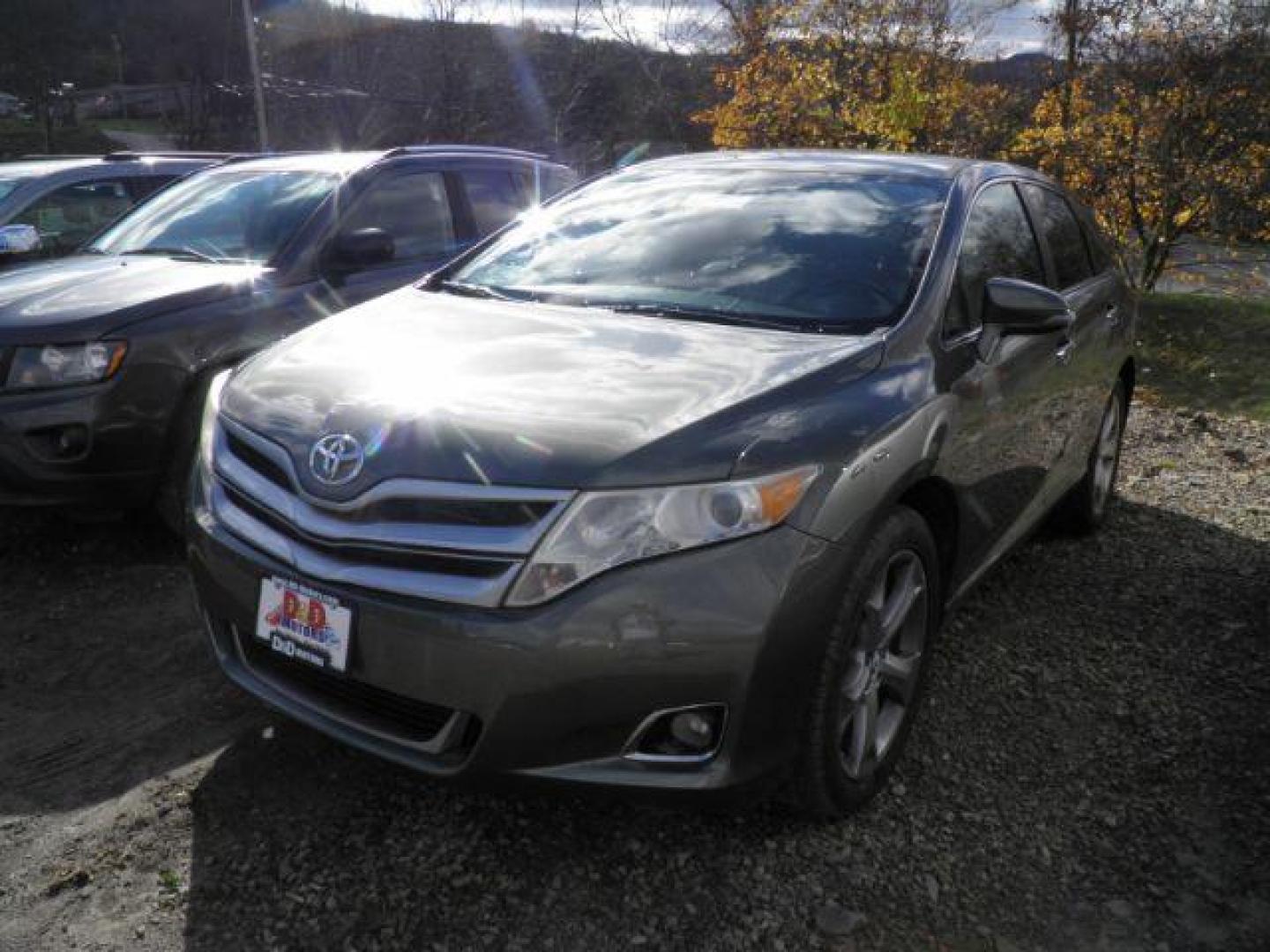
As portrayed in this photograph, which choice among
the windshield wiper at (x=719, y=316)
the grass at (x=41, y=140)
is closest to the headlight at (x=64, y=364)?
the windshield wiper at (x=719, y=316)

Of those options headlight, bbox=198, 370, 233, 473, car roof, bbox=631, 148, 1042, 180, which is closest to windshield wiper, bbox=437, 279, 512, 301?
headlight, bbox=198, 370, 233, 473

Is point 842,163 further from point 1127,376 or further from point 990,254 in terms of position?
point 1127,376

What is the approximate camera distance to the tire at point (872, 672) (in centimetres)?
223

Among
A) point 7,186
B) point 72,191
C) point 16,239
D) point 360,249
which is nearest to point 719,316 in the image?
point 360,249

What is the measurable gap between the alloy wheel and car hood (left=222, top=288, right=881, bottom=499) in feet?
1.66

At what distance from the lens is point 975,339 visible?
9.55ft

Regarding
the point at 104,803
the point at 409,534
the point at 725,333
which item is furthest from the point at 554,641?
the point at 104,803

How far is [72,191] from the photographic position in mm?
6484

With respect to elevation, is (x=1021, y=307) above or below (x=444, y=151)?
below

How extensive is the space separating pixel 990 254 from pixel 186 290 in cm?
290

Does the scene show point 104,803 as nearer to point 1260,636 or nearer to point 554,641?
point 554,641

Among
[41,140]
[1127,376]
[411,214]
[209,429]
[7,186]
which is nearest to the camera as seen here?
[209,429]

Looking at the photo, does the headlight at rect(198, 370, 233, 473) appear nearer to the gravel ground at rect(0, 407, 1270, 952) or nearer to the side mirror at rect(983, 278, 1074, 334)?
the gravel ground at rect(0, 407, 1270, 952)

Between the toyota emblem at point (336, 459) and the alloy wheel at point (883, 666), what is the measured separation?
44.7 inches
